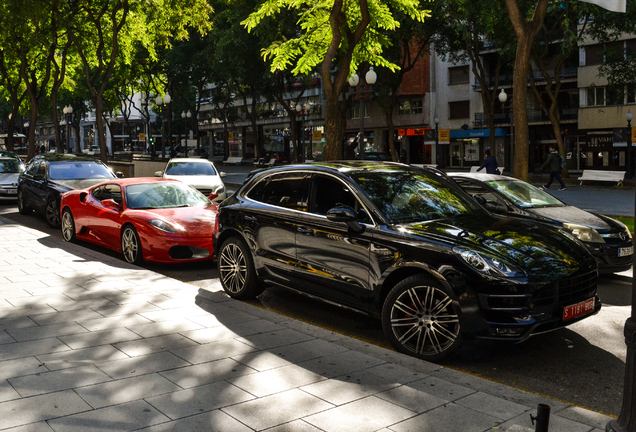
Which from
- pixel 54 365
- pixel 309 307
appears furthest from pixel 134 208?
pixel 54 365

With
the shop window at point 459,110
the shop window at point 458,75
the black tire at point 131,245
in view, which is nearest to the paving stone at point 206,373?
the black tire at point 131,245

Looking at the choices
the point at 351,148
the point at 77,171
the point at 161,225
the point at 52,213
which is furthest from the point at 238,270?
the point at 351,148

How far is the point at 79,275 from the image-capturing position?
8.15 meters

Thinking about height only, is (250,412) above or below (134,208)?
below

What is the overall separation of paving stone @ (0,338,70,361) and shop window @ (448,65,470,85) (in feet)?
164

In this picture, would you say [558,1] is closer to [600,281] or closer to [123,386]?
[600,281]

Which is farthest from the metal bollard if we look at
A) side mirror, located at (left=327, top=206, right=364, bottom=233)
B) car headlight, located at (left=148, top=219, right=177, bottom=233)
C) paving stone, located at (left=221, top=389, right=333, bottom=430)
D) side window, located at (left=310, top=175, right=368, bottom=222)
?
car headlight, located at (left=148, top=219, right=177, bottom=233)

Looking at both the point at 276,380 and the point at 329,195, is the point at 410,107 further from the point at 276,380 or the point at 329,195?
the point at 276,380

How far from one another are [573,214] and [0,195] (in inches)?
644

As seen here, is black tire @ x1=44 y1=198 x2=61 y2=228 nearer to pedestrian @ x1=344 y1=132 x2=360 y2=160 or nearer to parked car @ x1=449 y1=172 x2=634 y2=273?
parked car @ x1=449 y1=172 x2=634 y2=273

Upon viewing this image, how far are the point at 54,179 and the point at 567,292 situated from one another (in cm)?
1279

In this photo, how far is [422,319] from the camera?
5301mm

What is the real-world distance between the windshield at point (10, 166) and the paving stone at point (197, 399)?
18.9m

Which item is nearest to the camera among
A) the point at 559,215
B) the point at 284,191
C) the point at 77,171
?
the point at 284,191
